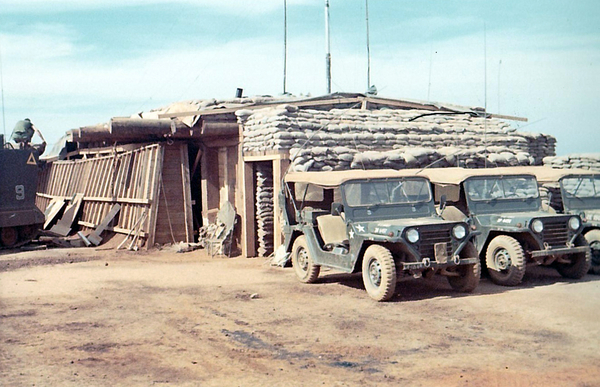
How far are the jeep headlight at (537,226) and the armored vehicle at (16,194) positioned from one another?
463 inches

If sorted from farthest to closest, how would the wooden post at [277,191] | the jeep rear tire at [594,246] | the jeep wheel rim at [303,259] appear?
the wooden post at [277,191] → the jeep wheel rim at [303,259] → the jeep rear tire at [594,246]

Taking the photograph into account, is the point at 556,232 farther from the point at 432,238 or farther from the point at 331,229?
the point at 331,229

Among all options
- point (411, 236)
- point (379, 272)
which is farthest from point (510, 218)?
point (379, 272)

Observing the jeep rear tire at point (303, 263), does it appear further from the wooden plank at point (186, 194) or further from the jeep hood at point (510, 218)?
the wooden plank at point (186, 194)

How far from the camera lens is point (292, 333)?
701 centimetres

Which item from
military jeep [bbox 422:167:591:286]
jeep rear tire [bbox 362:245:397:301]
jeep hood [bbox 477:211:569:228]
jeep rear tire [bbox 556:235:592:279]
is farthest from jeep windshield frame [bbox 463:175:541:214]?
jeep rear tire [bbox 362:245:397:301]

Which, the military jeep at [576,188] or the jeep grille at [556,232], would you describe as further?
the military jeep at [576,188]

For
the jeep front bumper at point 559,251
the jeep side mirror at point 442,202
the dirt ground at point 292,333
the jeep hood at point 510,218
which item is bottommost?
the dirt ground at point 292,333

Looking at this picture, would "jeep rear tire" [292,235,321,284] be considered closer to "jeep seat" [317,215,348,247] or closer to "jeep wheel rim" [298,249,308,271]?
"jeep wheel rim" [298,249,308,271]

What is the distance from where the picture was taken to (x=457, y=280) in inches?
359

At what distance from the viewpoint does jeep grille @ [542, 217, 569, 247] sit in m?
9.36

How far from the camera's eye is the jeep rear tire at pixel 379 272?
8.33m

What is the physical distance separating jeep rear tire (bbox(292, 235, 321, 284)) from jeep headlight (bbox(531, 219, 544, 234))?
3.16 meters

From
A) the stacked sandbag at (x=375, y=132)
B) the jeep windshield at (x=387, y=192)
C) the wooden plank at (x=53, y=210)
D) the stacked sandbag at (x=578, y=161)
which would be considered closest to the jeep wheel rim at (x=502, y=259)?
the jeep windshield at (x=387, y=192)
